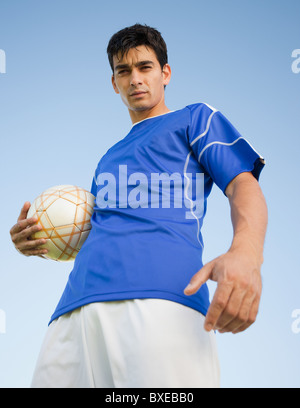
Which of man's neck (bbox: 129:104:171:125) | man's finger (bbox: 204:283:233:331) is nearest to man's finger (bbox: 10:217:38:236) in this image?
man's neck (bbox: 129:104:171:125)

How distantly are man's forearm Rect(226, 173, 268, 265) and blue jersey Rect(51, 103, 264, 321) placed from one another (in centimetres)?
8

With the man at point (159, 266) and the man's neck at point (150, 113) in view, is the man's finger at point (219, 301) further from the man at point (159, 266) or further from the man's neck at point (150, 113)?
the man's neck at point (150, 113)

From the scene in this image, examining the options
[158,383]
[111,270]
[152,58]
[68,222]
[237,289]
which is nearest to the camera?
[237,289]

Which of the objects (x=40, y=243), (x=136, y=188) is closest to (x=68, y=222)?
(x=40, y=243)

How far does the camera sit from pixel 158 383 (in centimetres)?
192

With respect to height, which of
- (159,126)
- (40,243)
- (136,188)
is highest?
(159,126)

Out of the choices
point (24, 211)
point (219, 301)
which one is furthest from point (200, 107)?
point (219, 301)

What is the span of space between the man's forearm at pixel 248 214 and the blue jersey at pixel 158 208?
0.08 m

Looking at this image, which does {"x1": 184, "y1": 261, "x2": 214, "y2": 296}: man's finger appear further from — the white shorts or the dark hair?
the dark hair

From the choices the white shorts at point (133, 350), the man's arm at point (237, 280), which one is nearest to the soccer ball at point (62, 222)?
the white shorts at point (133, 350)

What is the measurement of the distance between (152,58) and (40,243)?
152cm

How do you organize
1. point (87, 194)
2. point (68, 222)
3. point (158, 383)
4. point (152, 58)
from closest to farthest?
point (158, 383)
point (68, 222)
point (87, 194)
point (152, 58)

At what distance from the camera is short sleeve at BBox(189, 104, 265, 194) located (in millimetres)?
2389

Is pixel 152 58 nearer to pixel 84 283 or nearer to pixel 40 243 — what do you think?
pixel 40 243
